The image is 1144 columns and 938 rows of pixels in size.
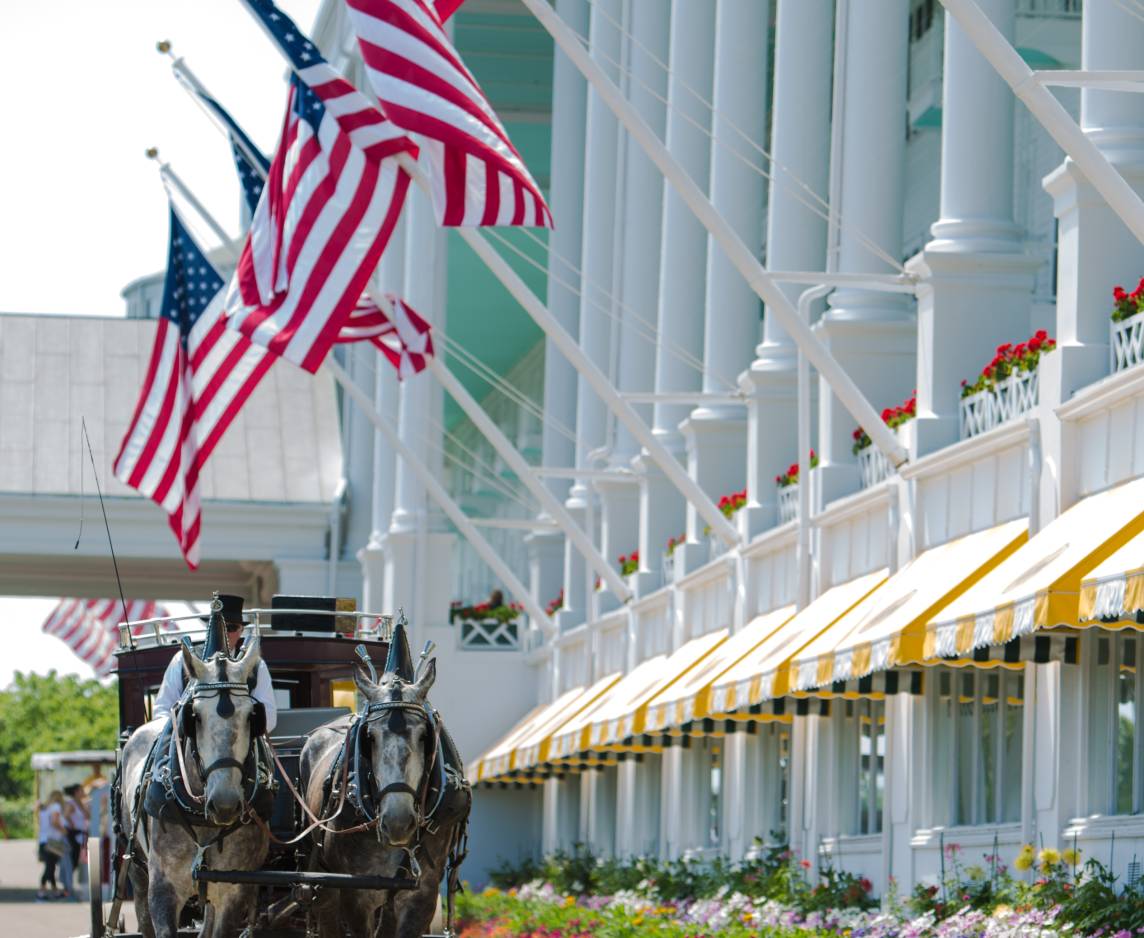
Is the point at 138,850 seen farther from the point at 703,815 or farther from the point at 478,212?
the point at 703,815

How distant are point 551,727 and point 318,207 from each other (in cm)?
1561

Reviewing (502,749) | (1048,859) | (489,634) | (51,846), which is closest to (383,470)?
(489,634)

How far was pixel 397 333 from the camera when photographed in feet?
99.1

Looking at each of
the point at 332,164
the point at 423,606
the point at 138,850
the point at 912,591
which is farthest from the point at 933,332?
the point at 423,606

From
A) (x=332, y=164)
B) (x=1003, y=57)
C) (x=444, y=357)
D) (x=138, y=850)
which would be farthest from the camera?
(x=444, y=357)

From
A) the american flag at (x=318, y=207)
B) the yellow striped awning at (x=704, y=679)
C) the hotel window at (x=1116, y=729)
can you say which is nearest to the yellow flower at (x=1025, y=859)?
A: the hotel window at (x=1116, y=729)

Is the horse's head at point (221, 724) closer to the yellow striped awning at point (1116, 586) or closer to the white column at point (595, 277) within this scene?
the yellow striped awning at point (1116, 586)

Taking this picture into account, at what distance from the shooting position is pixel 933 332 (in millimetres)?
21875

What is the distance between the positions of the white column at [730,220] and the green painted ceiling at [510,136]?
65.1ft

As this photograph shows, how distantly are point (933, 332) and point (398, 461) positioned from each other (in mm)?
30720

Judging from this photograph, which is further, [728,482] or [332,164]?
[728,482]

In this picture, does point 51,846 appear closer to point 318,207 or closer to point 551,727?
point 551,727

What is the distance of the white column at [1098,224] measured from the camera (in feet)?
58.4

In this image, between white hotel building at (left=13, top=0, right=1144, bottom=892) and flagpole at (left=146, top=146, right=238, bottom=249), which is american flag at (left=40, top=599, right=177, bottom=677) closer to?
white hotel building at (left=13, top=0, right=1144, bottom=892)
